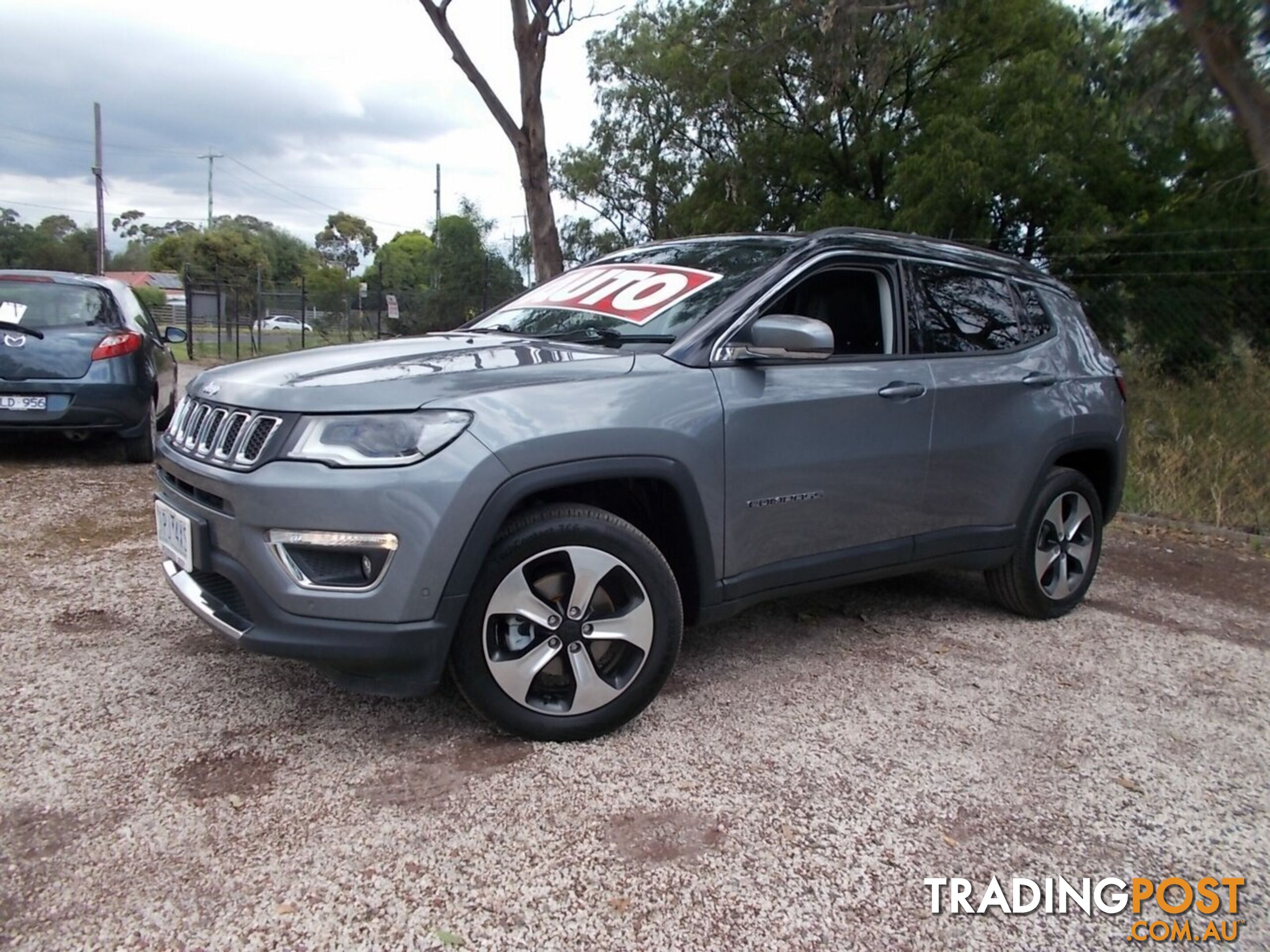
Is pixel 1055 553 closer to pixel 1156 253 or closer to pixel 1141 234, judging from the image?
pixel 1156 253

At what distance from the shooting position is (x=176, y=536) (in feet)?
9.82

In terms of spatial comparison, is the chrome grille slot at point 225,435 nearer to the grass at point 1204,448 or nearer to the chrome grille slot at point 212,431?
the chrome grille slot at point 212,431

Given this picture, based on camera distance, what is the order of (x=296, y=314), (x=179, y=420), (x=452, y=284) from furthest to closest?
(x=296, y=314)
(x=452, y=284)
(x=179, y=420)

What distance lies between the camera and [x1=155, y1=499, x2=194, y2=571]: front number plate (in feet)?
9.35

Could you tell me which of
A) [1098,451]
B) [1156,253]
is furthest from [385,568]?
[1156,253]

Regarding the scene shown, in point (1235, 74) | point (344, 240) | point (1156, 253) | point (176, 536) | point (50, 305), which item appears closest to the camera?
point (176, 536)

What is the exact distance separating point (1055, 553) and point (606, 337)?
2.45 meters

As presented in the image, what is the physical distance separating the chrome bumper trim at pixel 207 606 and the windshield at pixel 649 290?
155 cm

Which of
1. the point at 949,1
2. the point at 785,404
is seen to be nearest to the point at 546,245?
the point at 949,1

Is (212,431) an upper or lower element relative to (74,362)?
lower

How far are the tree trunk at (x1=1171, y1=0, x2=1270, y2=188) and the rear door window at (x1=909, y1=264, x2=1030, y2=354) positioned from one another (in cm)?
431

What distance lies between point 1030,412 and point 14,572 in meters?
4.77

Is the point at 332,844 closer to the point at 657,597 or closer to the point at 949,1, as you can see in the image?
the point at 657,597

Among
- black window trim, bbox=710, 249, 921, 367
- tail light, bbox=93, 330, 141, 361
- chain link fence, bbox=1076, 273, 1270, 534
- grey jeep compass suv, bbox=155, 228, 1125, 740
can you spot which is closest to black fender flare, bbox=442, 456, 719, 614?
grey jeep compass suv, bbox=155, 228, 1125, 740
